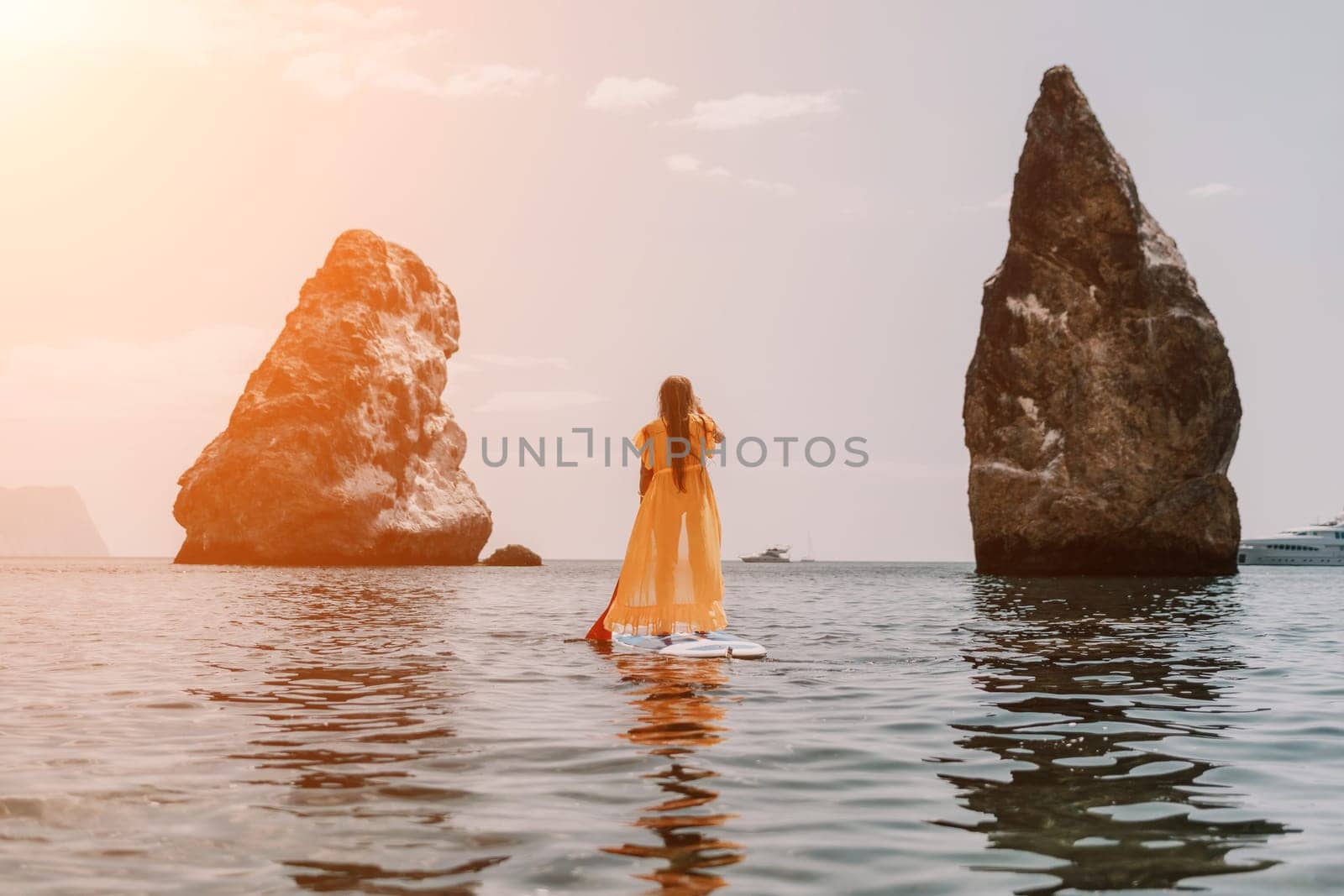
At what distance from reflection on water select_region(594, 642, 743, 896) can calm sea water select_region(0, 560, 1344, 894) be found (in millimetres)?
24

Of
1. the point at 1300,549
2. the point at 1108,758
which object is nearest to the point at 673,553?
the point at 1108,758

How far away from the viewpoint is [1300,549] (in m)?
97.9

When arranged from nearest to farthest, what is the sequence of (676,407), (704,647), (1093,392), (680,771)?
(680,771) < (704,647) < (676,407) < (1093,392)

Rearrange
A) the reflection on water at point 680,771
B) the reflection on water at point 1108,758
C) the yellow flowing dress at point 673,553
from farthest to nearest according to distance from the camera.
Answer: the yellow flowing dress at point 673,553, the reflection on water at point 1108,758, the reflection on water at point 680,771

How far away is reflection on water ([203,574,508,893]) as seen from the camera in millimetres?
4117

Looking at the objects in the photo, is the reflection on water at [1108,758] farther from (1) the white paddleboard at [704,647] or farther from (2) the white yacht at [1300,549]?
(2) the white yacht at [1300,549]

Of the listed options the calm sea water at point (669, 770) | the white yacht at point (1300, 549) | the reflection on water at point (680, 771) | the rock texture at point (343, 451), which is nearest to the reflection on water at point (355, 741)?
the calm sea water at point (669, 770)

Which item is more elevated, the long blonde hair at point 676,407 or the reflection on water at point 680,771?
the long blonde hair at point 676,407

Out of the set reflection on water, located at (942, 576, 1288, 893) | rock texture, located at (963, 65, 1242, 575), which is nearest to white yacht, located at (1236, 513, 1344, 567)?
rock texture, located at (963, 65, 1242, 575)

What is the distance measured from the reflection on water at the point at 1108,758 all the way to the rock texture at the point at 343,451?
8485 centimetres

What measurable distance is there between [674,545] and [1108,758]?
279 inches

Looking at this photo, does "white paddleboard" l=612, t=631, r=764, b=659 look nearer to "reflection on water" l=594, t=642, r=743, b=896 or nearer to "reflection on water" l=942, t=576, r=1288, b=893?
"reflection on water" l=594, t=642, r=743, b=896

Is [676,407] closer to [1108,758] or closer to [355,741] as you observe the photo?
[355,741]

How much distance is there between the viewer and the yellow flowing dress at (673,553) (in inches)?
512
